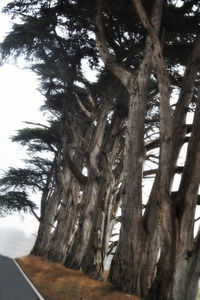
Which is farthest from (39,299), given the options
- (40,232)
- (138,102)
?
(40,232)

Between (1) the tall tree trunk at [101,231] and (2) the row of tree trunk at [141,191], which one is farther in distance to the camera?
(1) the tall tree trunk at [101,231]

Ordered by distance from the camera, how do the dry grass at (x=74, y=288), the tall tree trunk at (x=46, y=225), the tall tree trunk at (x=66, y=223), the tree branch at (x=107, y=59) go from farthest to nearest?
the tall tree trunk at (x=46, y=225)
the tall tree trunk at (x=66, y=223)
the tree branch at (x=107, y=59)
the dry grass at (x=74, y=288)

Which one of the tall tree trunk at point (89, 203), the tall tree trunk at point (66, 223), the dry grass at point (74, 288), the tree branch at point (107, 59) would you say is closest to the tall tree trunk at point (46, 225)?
the tall tree trunk at point (66, 223)

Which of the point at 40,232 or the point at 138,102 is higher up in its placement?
the point at 138,102

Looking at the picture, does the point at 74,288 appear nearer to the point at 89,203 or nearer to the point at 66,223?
the point at 89,203

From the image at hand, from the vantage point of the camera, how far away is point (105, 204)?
10852 mm

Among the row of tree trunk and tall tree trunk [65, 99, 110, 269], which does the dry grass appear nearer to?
the row of tree trunk

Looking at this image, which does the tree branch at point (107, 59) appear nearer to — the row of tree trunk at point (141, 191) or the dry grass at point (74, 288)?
the row of tree trunk at point (141, 191)

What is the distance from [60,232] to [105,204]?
7203 mm

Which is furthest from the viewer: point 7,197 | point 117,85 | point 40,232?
point 40,232

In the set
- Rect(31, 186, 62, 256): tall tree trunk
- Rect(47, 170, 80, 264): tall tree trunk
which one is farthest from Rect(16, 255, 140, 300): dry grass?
Rect(31, 186, 62, 256): tall tree trunk

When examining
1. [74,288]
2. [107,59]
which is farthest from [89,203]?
[107,59]

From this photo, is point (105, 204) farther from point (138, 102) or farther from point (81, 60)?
point (81, 60)

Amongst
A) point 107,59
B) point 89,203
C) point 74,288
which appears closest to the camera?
point 74,288
